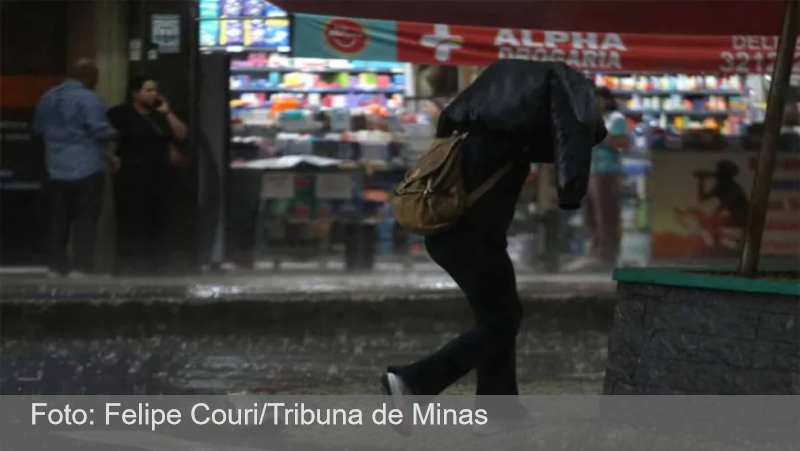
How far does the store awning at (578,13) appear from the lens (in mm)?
7777

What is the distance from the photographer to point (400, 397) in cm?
559

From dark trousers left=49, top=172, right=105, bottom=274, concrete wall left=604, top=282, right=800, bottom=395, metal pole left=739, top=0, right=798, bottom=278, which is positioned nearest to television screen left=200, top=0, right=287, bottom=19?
dark trousers left=49, top=172, right=105, bottom=274

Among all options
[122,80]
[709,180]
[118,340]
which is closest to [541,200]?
[709,180]

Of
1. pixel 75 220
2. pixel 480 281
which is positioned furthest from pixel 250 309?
pixel 480 281

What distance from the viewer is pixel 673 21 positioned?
8.41 m

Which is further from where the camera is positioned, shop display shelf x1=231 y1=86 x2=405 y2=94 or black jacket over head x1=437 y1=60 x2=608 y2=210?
shop display shelf x1=231 y1=86 x2=405 y2=94

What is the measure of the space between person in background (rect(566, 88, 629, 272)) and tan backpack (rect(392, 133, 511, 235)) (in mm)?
7558

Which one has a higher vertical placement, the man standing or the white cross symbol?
the white cross symbol

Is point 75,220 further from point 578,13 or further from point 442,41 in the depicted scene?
point 578,13

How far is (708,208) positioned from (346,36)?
3717 mm

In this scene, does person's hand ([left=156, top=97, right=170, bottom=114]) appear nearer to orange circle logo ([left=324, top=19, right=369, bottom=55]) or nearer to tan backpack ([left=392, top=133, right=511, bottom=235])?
orange circle logo ([left=324, top=19, right=369, bottom=55])

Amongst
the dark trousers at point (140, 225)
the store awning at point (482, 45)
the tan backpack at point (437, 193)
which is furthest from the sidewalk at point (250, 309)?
the tan backpack at point (437, 193)

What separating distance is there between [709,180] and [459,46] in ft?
9.28

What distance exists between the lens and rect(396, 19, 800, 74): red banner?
1188 cm
